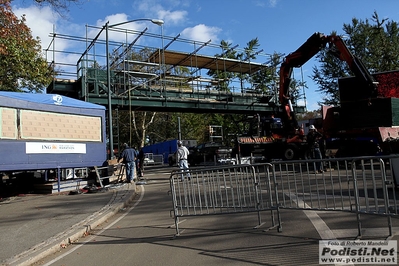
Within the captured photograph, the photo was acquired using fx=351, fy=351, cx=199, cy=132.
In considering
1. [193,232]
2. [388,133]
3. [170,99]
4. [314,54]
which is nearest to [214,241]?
[193,232]

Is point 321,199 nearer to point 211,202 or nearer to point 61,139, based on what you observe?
point 211,202

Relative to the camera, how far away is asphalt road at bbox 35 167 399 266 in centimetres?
485

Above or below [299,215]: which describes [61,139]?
above

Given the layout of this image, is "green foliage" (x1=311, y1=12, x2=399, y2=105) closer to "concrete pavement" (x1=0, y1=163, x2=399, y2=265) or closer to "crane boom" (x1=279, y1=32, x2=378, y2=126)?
"crane boom" (x1=279, y1=32, x2=378, y2=126)

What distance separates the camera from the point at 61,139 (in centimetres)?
1309

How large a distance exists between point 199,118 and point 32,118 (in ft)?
134

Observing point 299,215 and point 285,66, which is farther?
point 285,66

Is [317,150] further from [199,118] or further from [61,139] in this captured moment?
[199,118]

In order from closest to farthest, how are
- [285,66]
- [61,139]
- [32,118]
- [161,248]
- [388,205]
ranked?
[388,205] < [161,248] < [32,118] < [61,139] < [285,66]

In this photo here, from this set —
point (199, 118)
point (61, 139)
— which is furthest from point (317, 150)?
point (199, 118)

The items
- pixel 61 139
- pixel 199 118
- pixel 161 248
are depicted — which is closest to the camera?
pixel 161 248

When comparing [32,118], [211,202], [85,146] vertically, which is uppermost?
[32,118]

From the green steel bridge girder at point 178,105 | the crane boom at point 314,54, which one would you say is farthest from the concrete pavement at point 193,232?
the green steel bridge girder at point 178,105

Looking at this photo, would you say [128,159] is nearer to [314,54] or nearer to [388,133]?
[388,133]
